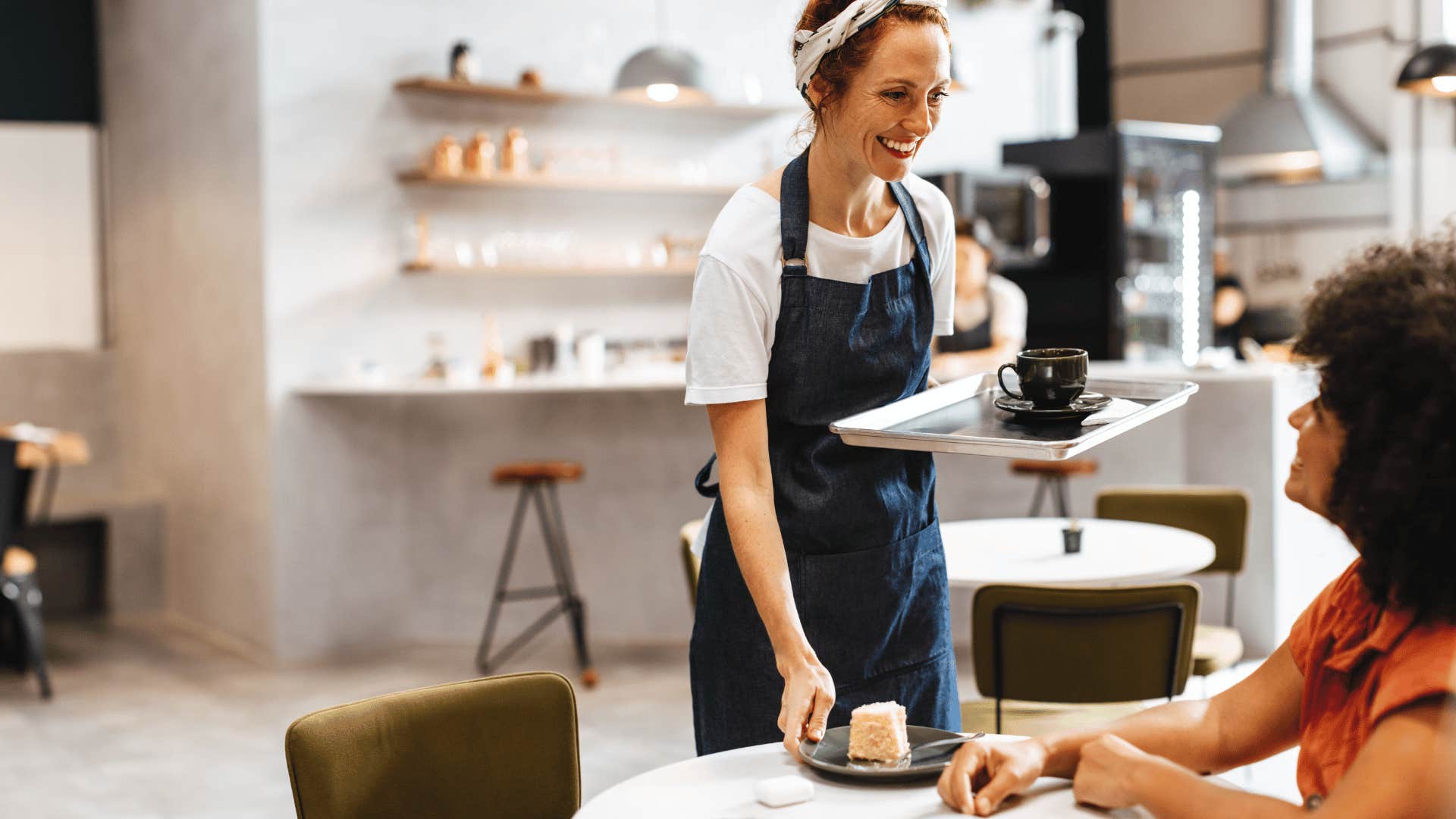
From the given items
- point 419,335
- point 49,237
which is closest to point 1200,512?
point 419,335

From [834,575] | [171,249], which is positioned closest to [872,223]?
A: [834,575]

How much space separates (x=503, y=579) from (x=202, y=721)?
44.7 inches

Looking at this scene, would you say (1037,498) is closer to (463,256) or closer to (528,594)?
(528,594)

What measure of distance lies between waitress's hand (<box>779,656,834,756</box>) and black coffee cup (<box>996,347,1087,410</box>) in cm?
38

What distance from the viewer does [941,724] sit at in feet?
5.75

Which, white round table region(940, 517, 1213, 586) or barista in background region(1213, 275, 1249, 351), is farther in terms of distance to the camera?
barista in background region(1213, 275, 1249, 351)

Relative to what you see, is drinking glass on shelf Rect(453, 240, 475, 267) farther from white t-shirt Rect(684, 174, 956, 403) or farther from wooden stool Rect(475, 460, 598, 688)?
white t-shirt Rect(684, 174, 956, 403)

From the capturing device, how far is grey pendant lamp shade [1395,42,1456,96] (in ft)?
16.9

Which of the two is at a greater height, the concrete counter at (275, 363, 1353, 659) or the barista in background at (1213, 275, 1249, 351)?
the barista in background at (1213, 275, 1249, 351)

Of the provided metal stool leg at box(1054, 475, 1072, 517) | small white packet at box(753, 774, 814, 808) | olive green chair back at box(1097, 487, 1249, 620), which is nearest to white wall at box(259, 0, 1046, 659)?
metal stool leg at box(1054, 475, 1072, 517)

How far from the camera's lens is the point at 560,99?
5.70m

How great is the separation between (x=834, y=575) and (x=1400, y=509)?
734 mm

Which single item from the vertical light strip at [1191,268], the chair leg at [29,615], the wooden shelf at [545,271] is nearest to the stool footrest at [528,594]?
the wooden shelf at [545,271]

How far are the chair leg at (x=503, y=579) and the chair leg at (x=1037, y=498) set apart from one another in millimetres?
1830
